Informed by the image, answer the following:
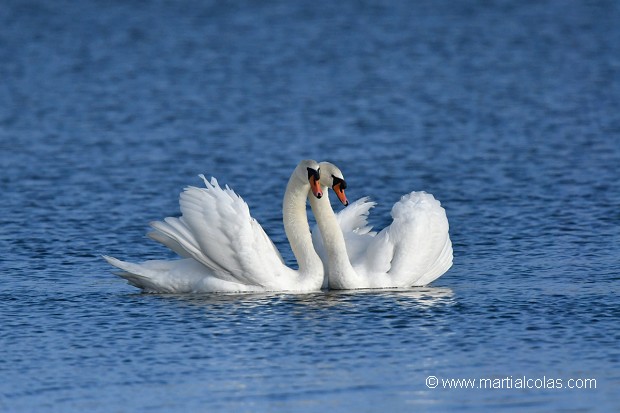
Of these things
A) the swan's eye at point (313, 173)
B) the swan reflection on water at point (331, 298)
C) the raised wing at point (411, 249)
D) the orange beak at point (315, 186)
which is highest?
the swan's eye at point (313, 173)

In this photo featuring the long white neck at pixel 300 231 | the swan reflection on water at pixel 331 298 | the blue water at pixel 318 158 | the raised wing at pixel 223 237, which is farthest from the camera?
the long white neck at pixel 300 231

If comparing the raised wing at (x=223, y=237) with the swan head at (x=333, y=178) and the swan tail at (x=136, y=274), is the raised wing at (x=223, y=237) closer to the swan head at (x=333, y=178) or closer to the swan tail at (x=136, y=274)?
the swan tail at (x=136, y=274)

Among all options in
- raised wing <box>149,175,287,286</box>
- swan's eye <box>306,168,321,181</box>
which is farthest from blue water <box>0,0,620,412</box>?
swan's eye <box>306,168,321,181</box>

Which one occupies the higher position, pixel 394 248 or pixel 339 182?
pixel 339 182

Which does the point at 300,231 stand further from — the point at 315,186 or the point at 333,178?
the point at 333,178

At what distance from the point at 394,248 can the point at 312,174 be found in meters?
0.96

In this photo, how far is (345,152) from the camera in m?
21.8

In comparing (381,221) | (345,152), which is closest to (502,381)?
(381,221)

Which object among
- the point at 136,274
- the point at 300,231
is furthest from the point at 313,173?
the point at 136,274

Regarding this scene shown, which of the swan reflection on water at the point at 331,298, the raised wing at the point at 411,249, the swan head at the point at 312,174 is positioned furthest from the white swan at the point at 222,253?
the raised wing at the point at 411,249

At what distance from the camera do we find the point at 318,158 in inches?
847

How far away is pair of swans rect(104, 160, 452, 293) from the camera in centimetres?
1334

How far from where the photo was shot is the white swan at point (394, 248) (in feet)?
44.7

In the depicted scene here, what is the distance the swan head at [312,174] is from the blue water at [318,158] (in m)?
0.89
